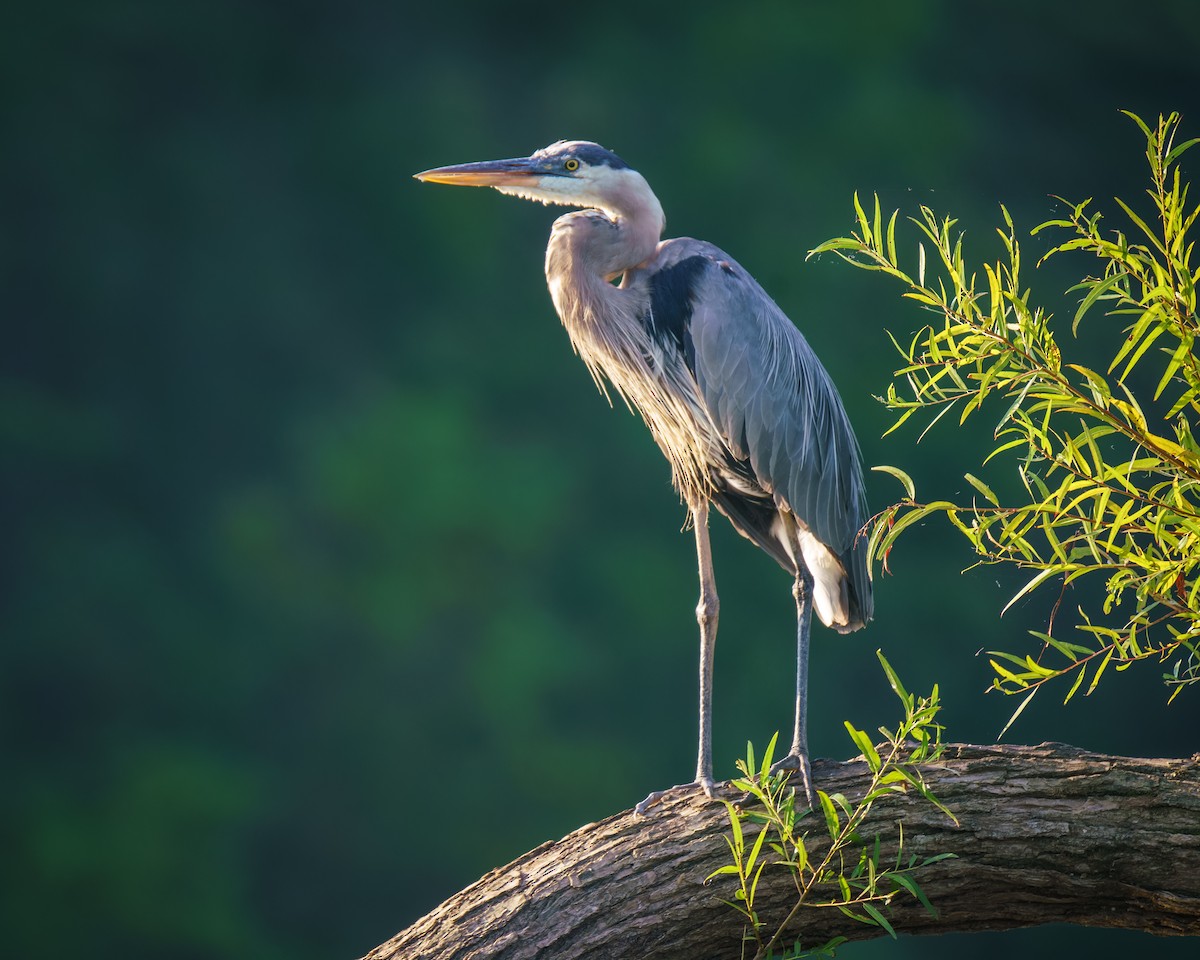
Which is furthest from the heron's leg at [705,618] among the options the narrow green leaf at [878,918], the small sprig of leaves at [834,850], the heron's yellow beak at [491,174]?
the heron's yellow beak at [491,174]

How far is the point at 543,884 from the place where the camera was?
1.48 m

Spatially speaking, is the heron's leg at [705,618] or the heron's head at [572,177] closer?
the heron's leg at [705,618]

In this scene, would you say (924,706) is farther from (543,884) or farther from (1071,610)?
(1071,610)

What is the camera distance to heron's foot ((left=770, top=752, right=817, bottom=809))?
1539 mm

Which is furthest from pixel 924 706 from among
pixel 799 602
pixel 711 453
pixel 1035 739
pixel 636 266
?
pixel 1035 739

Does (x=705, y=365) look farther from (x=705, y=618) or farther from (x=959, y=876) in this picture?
(x=959, y=876)

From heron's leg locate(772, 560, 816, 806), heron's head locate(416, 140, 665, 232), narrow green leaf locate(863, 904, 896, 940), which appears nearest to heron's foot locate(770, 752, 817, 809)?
heron's leg locate(772, 560, 816, 806)

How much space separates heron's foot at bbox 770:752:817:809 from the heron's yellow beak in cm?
98

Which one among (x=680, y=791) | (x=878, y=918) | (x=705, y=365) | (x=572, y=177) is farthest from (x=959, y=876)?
(x=572, y=177)

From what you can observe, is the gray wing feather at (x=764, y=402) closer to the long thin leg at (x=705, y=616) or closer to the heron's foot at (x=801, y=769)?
the long thin leg at (x=705, y=616)

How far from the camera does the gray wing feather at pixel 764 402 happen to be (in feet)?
6.47

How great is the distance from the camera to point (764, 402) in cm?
198

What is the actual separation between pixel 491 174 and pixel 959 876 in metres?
1.23

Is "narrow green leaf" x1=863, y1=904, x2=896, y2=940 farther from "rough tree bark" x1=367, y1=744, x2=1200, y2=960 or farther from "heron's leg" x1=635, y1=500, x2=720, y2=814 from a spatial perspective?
"heron's leg" x1=635, y1=500, x2=720, y2=814
